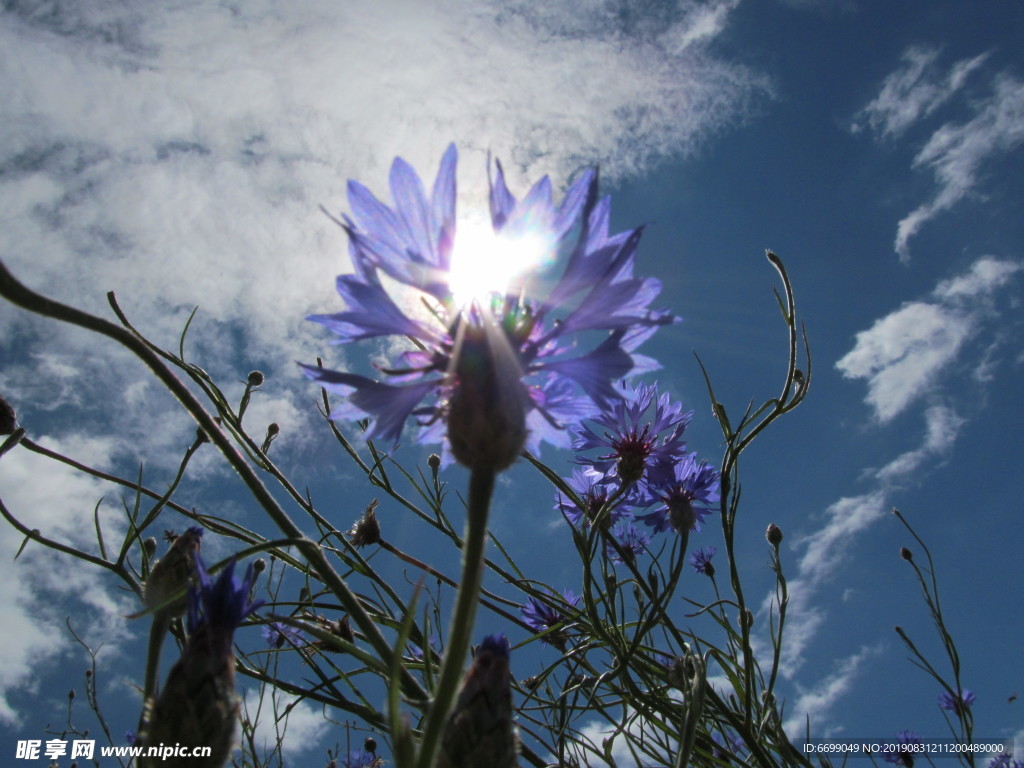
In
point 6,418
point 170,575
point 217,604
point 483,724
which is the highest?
point 6,418

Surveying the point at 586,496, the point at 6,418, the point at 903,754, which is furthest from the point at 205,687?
the point at 903,754

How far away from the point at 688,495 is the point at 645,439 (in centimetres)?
17

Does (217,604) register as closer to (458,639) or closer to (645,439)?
(458,639)

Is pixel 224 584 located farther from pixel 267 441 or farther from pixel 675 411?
pixel 675 411

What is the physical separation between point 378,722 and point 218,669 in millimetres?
611

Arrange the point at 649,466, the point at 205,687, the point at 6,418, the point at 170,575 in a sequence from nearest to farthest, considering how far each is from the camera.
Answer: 1. the point at 205,687
2. the point at 170,575
3. the point at 6,418
4. the point at 649,466

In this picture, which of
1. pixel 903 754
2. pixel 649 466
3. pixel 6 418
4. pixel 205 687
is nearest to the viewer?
pixel 205 687

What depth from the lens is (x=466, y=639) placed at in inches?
18.1

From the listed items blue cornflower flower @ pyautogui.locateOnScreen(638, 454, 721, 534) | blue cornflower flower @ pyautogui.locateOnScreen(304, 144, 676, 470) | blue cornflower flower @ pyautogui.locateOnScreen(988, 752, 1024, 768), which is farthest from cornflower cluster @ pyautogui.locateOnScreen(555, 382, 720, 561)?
blue cornflower flower @ pyautogui.locateOnScreen(988, 752, 1024, 768)

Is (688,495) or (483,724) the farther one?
(688,495)

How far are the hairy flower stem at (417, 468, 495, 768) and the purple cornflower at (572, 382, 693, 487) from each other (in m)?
1.04

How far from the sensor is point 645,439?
5.36ft

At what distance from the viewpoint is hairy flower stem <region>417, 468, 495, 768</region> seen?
450 mm

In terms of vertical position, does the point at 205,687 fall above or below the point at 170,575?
below
